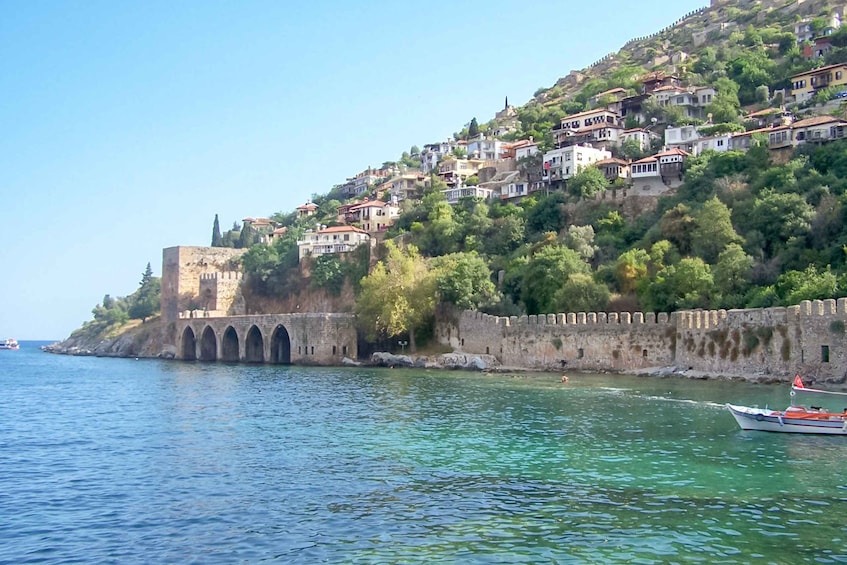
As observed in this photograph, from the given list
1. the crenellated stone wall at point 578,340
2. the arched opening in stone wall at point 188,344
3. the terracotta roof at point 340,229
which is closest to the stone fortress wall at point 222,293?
the arched opening in stone wall at point 188,344

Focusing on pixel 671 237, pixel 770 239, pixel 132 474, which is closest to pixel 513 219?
pixel 671 237

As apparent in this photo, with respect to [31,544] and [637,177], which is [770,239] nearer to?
[637,177]

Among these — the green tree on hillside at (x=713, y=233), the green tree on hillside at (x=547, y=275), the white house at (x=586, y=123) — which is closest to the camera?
the green tree on hillside at (x=713, y=233)

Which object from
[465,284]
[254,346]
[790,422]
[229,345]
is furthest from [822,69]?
[790,422]

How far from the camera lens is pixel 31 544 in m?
13.0

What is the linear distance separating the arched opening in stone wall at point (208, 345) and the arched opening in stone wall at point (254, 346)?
6.36 metres

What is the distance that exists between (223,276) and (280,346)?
18632 millimetres

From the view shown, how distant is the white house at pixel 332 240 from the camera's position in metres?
77.8

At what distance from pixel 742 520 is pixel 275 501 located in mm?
7845

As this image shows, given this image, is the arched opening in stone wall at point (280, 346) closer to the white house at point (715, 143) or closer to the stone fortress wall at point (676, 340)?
the stone fortress wall at point (676, 340)

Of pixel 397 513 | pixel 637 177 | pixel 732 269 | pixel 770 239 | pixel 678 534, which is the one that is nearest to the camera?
pixel 678 534

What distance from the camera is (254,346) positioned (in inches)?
2731

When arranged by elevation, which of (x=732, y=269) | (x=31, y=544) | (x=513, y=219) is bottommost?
(x=31, y=544)

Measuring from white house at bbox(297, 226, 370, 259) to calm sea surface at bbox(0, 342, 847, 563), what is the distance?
156ft
